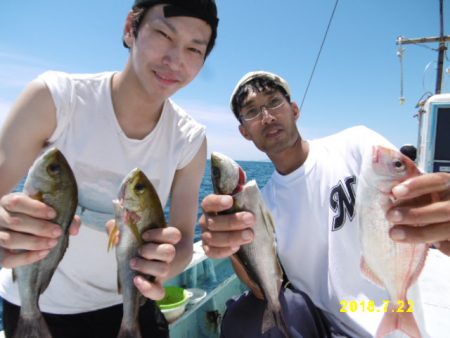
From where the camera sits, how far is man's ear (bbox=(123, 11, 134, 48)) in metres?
2.23

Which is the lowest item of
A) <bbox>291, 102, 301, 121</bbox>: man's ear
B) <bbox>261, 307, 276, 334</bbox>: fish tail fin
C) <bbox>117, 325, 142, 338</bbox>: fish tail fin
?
<bbox>261, 307, 276, 334</bbox>: fish tail fin

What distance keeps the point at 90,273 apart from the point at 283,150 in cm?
228

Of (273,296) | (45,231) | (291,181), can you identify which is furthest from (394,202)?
(45,231)

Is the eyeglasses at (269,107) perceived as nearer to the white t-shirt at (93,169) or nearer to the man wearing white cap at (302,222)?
the man wearing white cap at (302,222)

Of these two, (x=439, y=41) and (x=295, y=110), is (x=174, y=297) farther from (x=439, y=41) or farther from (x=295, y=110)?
(x=439, y=41)

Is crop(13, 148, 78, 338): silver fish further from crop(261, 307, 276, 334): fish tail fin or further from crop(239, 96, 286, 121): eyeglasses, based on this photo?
crop(239, 96, 286, 121): eyeglasses

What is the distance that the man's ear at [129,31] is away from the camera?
2.23 metres

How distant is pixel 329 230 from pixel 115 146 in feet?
6.94

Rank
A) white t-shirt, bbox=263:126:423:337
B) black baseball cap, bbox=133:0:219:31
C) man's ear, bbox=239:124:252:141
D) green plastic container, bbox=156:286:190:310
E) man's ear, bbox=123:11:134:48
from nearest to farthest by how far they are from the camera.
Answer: black baseball cap, bbox=133:0:219:31 < man's ear, bbox=123:11:134:48 < white t-shirt, bbox=263:126:423:337 < man's ear, bbox=239:124:252:141 < green plastic container, bbox=156:286:190:310

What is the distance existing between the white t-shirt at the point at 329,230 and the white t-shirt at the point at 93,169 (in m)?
1.40

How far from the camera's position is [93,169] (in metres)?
2.23

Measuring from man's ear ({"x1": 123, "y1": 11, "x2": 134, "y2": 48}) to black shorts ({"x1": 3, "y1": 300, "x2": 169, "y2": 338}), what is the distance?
7.02 ft

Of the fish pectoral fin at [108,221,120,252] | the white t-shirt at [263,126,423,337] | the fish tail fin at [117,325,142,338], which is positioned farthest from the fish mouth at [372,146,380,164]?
the fish tail fin at [117,325,142,338]

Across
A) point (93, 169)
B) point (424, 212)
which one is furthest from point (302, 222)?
point (93, 169)
